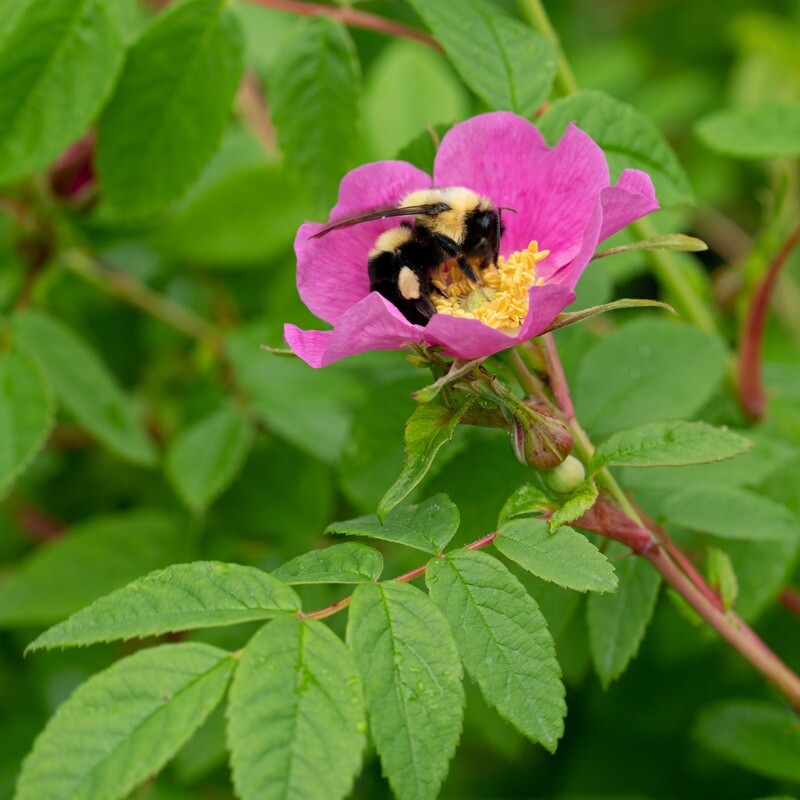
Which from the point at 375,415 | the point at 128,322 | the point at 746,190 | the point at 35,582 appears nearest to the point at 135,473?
the point at 128,322

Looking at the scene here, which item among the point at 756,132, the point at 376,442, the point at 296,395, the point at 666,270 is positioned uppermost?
the point at 756,132

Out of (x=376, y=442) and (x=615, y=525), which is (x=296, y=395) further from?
(x=615, y=525)

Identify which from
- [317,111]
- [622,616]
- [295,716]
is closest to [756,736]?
[622,616]

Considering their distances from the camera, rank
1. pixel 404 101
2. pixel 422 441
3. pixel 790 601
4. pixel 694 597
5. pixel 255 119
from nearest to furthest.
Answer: pixel 422 441 < pixel 694 597 < pixel 790 601 < pixel 404 101 < pixel 255 119

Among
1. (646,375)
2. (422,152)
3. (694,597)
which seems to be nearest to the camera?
(694,597)

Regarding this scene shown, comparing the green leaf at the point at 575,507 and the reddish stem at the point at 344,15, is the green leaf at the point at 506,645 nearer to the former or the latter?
the green leaf at the point at 575,507

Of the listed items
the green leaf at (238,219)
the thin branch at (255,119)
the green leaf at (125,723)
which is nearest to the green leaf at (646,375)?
the green leaf at (125,723)
